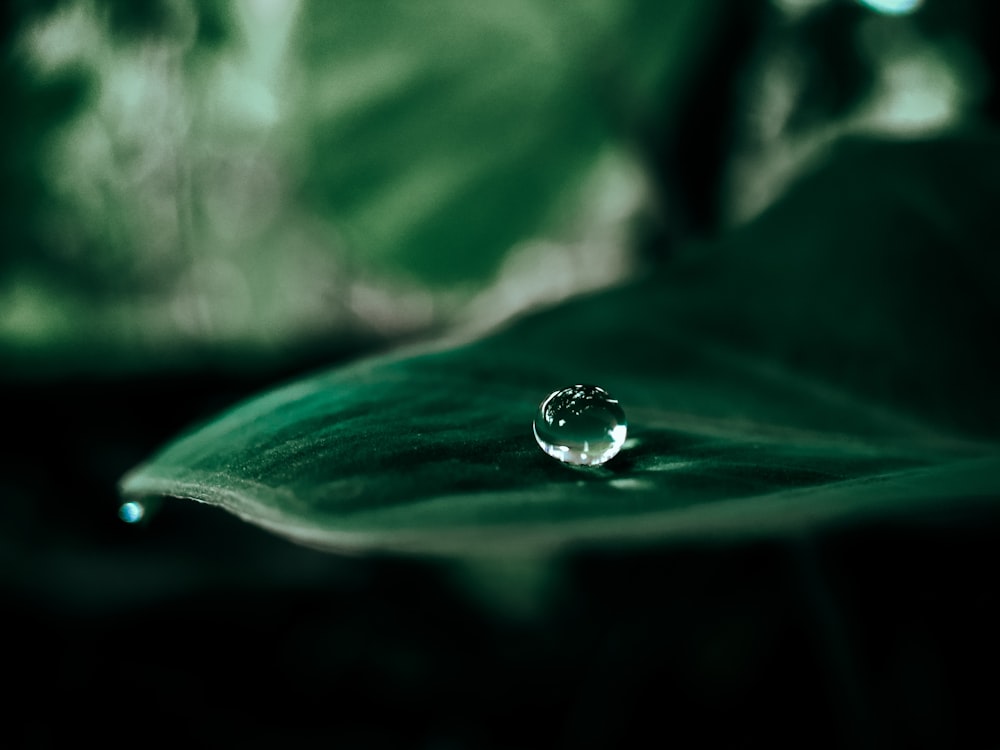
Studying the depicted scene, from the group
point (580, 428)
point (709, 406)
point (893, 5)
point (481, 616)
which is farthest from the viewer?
point (481, 616)

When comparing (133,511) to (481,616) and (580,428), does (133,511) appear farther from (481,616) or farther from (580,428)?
(481,616)

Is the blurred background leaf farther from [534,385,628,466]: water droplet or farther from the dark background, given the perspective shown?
[534,385,628,466]: water droplet

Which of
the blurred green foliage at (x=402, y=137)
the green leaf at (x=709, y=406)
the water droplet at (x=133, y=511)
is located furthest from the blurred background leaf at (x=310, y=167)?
the water droplet at (x=133, y=511)

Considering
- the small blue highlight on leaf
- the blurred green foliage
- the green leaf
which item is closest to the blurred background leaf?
the blurred green foliage

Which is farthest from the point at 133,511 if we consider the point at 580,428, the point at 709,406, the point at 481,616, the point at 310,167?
the point at 481,616

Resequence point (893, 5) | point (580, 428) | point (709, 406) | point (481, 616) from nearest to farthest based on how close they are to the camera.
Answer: point (580, 428)
point (709, 406)
point (893, 5)
point (481, 616)

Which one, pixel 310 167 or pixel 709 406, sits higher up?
pixel 310 167
